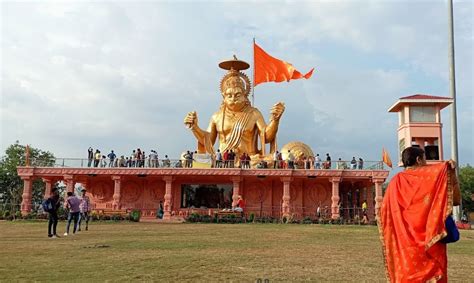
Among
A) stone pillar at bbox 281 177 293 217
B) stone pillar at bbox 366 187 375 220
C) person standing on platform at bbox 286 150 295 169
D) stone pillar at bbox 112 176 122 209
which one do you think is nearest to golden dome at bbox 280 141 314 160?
person standing on platform at bbox 286 150 295 169

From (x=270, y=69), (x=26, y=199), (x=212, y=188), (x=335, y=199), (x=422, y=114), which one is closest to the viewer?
(x=335, y=199)

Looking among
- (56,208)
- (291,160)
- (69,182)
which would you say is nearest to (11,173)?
(69,182)

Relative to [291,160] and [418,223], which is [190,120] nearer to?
[291,160]

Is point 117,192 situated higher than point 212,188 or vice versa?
point 212,188

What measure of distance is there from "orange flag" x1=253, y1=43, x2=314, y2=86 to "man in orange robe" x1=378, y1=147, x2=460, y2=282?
2490cm

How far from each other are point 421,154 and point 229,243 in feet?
26.7

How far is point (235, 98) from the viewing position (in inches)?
1237

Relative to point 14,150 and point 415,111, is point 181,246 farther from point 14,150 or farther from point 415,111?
point 14,150

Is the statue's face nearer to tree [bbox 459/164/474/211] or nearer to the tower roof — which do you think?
the tower roof

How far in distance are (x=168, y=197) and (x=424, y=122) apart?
15.0m

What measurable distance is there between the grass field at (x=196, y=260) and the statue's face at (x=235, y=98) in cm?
1858

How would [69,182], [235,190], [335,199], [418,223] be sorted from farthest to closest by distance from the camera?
[69,182] → [235,190] → [335,199] → [418,223]

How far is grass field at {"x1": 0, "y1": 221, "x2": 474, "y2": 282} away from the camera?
763 centimetres

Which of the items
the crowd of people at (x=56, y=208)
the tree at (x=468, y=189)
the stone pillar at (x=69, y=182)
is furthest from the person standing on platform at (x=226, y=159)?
the tree at (x=468, y=189)
